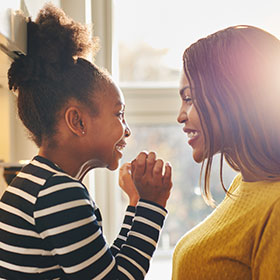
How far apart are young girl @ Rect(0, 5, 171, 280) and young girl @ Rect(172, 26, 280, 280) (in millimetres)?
113

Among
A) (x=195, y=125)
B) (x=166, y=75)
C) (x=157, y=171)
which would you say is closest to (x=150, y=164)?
(x=157, y=171)

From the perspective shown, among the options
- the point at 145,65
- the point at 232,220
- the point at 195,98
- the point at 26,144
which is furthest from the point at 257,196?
the point at 145,65

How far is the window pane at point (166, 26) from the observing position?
1384 millimetres

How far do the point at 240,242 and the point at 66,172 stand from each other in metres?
0.34

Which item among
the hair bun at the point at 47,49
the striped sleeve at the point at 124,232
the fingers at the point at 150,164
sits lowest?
the striped sleeve at the point at 124,232

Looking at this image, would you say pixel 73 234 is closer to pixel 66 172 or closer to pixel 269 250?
pixel 66 172

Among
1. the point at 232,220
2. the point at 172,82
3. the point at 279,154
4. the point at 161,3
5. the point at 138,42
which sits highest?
the point at 161,3

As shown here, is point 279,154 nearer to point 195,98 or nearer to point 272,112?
point 272,112

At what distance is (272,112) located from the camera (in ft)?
2.37

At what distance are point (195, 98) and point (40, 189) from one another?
32 cm

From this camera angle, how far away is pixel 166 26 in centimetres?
141

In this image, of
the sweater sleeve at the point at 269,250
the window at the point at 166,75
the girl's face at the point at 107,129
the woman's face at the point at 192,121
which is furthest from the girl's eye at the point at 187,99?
the window at the point at 166,75

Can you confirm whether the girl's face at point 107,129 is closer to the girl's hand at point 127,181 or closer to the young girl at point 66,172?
the young girl at point 66,172

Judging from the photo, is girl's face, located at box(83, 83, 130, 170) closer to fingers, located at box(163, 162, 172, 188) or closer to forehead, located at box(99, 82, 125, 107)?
forehead, located at box(99, 82, 125, 107)
